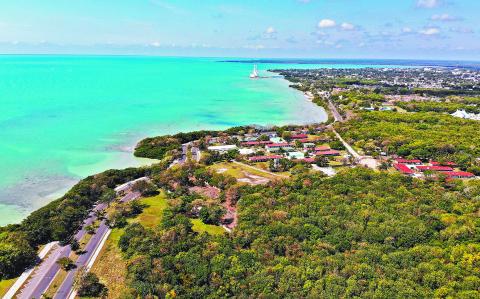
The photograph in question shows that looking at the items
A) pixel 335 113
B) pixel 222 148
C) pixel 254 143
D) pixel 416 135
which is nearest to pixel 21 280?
pixel 222 148

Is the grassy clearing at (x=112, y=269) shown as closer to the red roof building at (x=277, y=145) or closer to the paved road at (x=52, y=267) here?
the paved road at (x=52, y=267)

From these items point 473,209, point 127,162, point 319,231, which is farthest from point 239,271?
point 127,162

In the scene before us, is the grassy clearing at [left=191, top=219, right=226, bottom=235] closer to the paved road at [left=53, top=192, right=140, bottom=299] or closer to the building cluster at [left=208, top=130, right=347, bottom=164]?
the paved road at [left=53, top=192, right=140, bottom=299]

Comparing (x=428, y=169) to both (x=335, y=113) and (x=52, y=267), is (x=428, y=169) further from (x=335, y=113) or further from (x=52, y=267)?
(x=52, y=267)

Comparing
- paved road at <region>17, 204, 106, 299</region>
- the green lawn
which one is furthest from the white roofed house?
paved road at <region>17, 204, 106, 299</region>

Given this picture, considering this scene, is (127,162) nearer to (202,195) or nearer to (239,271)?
(202,195)
